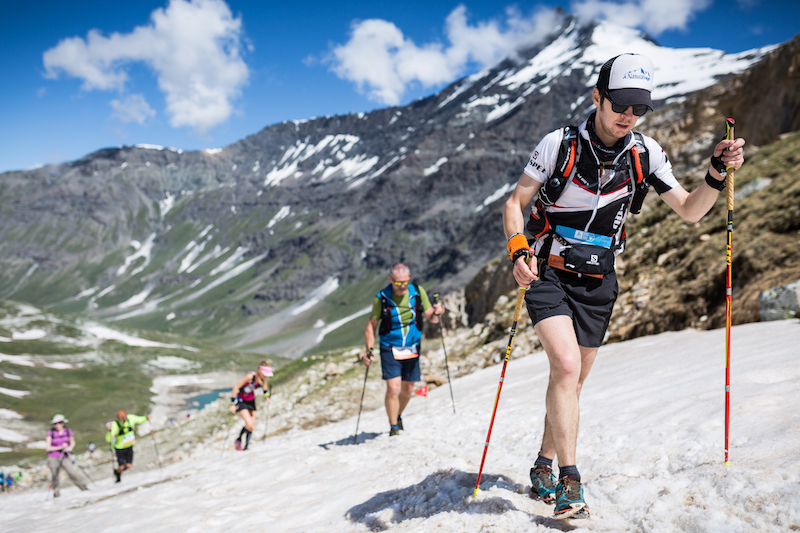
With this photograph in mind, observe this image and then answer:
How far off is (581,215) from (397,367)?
594 cm

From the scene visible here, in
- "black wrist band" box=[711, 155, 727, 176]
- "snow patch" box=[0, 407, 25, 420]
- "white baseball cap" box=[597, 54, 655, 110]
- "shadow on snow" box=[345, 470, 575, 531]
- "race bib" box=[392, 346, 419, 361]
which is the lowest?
"snow patch" box=[0, 407, 25, 420]

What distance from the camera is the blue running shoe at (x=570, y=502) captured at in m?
3.82

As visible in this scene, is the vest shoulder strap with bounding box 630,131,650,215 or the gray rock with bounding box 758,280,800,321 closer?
the vest shoulder strap with bounding box 630,131,650,215

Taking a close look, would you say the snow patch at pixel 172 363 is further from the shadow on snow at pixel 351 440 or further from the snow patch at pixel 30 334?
the shadow on snow at pixel 351 440

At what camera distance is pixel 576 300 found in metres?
4.23

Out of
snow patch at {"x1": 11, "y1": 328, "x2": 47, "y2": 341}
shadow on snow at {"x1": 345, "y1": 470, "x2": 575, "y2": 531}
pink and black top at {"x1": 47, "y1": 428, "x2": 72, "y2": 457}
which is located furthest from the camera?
snow patch at {"x1": 11, "y1": 328, "x2": 47, "y2": 341}

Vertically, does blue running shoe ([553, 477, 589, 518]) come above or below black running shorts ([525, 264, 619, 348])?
below

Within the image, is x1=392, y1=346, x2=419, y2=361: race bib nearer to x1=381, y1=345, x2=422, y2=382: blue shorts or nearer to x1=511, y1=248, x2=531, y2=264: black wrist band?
x1=381, y1=345, x2=422, y2=382: blue shorts

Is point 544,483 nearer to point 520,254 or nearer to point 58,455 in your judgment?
point 520,254

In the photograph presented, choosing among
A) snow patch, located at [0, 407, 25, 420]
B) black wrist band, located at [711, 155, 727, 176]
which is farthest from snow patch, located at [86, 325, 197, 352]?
black wrist band, located at [711, 155, 727, 176]

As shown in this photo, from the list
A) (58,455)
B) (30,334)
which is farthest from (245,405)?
(30,334)

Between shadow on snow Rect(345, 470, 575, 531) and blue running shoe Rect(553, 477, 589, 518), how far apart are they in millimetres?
594

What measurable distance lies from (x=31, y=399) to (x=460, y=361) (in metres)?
98.3

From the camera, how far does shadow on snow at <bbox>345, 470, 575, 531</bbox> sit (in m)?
4.73
